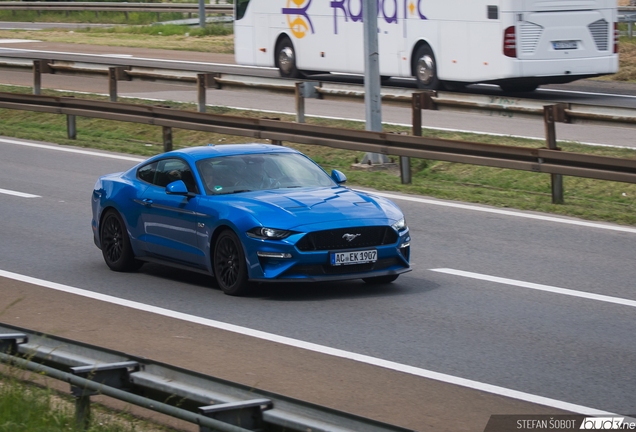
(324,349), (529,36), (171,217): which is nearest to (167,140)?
(171,217)

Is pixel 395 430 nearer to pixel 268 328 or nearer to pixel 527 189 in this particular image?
pixel 268 328

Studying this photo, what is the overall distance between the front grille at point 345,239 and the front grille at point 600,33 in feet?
51.5

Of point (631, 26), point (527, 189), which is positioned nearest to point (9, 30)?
point (631, 26)

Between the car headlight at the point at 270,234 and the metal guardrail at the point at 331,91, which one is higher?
the metal guardrail at the point at 331,91

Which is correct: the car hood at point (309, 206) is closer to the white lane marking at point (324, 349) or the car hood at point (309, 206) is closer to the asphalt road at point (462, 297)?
the asphalt road at point (462, 297)

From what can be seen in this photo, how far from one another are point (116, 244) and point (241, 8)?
20.7m

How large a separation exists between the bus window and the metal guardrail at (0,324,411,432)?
25.0 metres

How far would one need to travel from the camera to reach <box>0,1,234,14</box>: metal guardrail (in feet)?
179

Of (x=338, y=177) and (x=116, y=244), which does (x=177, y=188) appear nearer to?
(x=116, y=244)

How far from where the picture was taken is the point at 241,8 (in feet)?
99.3

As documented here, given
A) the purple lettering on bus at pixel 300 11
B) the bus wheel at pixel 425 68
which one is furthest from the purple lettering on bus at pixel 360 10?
the purple lettering on bus at pixel 300 11

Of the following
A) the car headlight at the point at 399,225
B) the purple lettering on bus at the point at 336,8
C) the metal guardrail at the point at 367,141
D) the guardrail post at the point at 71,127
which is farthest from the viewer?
the purple lettering on bus at the point at 336,8

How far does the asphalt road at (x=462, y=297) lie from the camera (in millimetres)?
7000

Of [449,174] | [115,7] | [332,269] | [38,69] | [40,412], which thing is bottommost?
[40,412]
